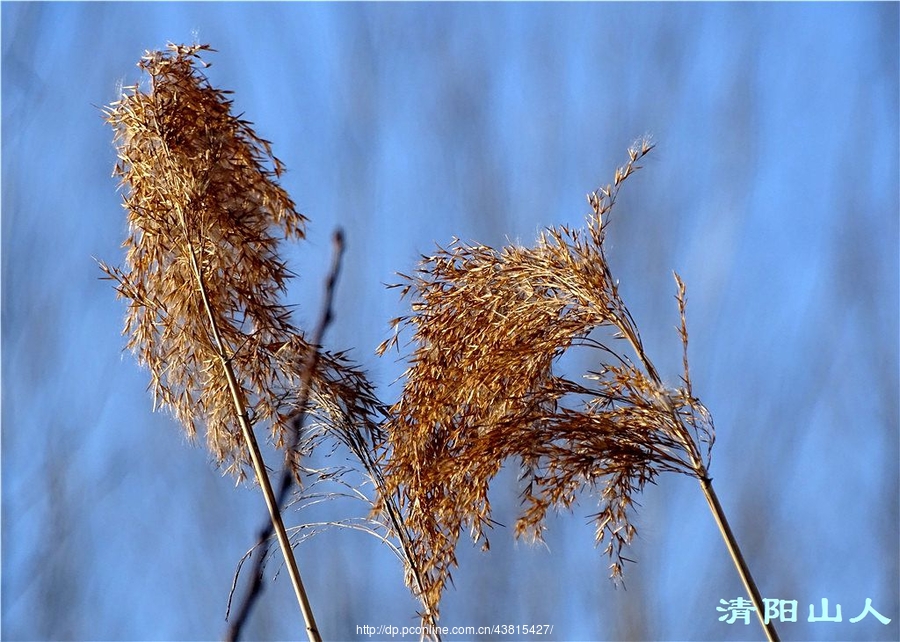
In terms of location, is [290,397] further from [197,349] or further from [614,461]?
[614,461]

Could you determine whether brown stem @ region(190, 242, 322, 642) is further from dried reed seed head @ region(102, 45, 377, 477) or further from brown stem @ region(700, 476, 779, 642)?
brown stem @ region(700, 476, 779, 642)

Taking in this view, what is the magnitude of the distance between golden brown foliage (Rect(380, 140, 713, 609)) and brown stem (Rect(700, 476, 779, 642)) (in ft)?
0.11

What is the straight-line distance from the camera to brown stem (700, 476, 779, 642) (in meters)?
1.43

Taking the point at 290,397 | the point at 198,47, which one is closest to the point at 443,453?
the point at 290,397

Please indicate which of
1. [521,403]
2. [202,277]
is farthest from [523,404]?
[202,277]

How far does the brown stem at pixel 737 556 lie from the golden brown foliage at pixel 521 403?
32 mm

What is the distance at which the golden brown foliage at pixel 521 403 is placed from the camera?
153 cm

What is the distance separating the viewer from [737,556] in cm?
145

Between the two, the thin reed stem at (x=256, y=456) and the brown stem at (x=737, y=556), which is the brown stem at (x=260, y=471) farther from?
the brown stem at (x=737, y=556)

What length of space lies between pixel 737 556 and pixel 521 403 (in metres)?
0.40

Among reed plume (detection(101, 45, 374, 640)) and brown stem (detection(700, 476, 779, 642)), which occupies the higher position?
reed plume (detection(101, 45, 374, 640))

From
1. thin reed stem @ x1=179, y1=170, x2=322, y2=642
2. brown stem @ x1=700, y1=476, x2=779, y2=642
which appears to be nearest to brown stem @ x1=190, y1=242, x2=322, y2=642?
thin reed stem @ x1=179, y1=170, x2=322, y2=642

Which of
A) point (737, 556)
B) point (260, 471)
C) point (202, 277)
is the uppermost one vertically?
point (202, 277)

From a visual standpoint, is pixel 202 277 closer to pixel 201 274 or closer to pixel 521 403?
pixel 201 274
